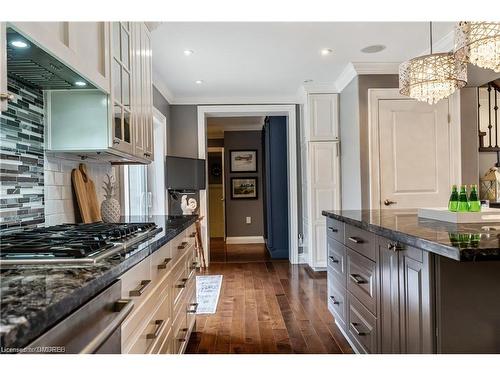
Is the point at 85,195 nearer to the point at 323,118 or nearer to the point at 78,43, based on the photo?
the point at 78,43

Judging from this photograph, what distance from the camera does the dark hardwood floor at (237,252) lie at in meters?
5.74

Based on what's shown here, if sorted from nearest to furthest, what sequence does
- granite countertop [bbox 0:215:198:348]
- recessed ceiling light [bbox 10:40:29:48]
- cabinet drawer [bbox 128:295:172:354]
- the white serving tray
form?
granite countertop [bbox 0:215:198:348]
recessed ceiling light [bbox 10:40:29:48]
cabinet drawer [bbox 128:295:172:354]
the white serving tray

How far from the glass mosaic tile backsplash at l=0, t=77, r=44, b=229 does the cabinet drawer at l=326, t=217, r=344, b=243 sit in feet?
5.77

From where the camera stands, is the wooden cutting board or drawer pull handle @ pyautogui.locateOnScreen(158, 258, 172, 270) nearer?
drawer pull handle @ pyautogui.locateOnScreen(158, 258, 172, 270)

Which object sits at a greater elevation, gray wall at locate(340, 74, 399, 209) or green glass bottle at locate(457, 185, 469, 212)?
Answer: gray wall at locate(340, 74, 399, 209)

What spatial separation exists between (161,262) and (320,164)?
3.44m

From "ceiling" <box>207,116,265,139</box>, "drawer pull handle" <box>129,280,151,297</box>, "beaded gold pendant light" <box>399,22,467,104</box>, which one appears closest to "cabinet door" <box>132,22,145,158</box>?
"drawer pull handle" <box>129,280,151,297</box>

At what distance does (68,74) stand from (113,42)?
494mm

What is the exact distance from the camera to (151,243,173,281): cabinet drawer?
1.55m

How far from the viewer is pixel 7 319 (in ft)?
2.02

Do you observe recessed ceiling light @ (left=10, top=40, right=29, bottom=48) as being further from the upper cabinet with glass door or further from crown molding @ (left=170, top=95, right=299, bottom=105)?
crown molding @ (left=170, top=95, right=299, bottom=105)

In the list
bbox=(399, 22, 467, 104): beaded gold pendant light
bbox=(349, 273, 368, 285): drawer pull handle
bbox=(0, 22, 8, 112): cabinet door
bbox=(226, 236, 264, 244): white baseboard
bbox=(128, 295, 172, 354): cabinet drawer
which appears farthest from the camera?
bbox=(226, 236, 264, 244): white baseboard

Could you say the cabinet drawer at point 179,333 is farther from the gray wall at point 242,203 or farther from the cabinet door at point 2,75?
the gray wall at point 242,203

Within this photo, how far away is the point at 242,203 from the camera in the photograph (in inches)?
303
